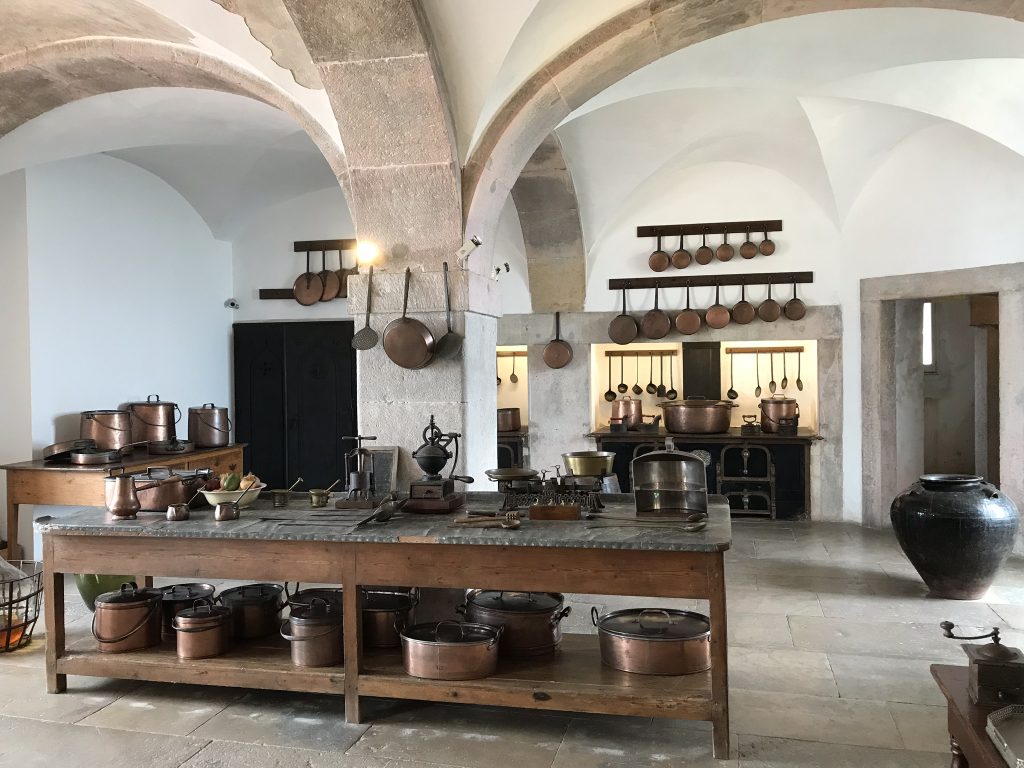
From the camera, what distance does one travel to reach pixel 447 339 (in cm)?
438

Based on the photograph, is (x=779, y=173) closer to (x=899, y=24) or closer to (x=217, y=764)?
(x=899, y=24)

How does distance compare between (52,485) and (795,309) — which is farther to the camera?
(795,309)

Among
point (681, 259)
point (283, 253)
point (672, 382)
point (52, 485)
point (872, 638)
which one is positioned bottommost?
point (872, 638)

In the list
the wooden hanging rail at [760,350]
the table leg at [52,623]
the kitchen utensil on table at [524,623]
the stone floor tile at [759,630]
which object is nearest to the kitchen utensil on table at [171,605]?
the table leg at [52,623]

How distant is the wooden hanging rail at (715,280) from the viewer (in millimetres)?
7777

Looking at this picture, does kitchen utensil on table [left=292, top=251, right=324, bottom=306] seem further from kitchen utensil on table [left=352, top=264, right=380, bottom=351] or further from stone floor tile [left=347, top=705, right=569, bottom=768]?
stone floor tile [left=347, top=705, right=569, bottom=768]

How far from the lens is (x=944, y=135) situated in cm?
671

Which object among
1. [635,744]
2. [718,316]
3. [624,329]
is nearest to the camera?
[635,744]

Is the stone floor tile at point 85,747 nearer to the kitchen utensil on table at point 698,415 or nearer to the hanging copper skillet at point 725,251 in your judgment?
the kitchen utensil on table at point 698,415

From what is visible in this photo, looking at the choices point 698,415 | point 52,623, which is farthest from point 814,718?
point 698,415

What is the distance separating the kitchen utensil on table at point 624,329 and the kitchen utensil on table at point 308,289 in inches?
115

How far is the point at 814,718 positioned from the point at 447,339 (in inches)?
96.7

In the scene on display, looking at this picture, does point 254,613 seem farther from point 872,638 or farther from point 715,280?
point 715,280

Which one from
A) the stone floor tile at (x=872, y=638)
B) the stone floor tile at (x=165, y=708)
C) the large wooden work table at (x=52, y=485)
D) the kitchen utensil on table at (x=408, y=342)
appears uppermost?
the kitchen utensil on table at (x=408, y=342)
